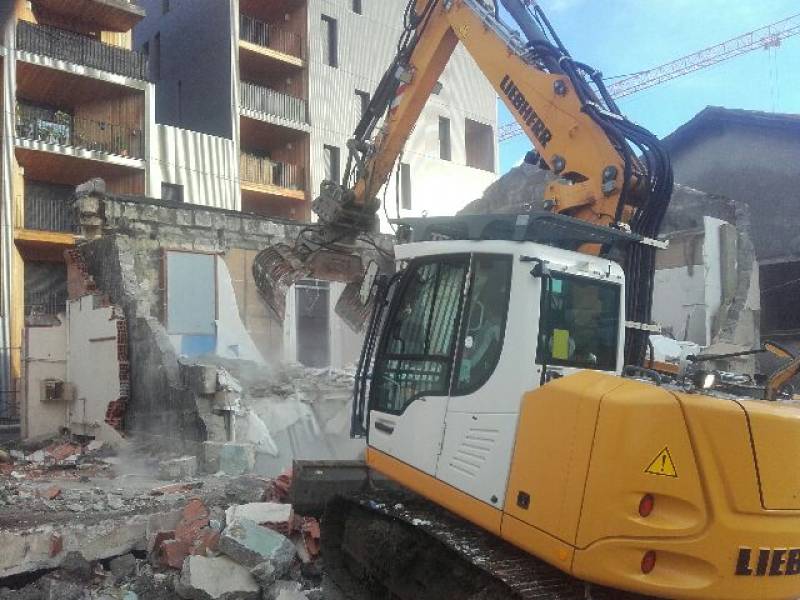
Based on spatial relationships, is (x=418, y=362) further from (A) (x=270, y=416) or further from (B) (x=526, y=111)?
(A) (x=270, y=416)

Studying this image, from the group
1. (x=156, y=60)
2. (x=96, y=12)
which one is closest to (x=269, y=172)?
(x=96, y=12)

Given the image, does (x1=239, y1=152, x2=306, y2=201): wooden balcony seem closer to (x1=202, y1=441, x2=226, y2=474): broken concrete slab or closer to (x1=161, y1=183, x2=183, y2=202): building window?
(x1=161, y1=183, x2=183, y2=202): building window

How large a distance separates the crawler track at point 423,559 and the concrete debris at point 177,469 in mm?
4728

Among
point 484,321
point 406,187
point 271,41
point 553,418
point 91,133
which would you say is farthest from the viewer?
point 406,187

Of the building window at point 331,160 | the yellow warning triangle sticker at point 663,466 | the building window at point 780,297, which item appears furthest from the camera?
the building window at point 331,160

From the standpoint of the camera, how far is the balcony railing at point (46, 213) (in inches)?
816

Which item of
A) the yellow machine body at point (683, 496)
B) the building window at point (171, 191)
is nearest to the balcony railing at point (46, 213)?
the building window at point (171, 191)

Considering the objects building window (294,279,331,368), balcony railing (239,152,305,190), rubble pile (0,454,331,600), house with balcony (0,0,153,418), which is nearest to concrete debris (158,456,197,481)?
rubble pile (0,454,331,600)

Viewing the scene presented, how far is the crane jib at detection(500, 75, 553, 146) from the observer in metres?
6.16

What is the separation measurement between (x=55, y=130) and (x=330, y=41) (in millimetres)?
10530

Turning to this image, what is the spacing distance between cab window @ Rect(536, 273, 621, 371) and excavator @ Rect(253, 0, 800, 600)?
13 millimetres

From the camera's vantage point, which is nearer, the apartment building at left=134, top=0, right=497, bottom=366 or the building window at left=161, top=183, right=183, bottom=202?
the building window at left=161, top=183, right=183, bottom=202

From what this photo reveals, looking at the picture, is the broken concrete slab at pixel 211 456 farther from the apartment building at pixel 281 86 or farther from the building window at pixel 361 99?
the building window at pixel 361 99

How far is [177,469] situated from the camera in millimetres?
9430
